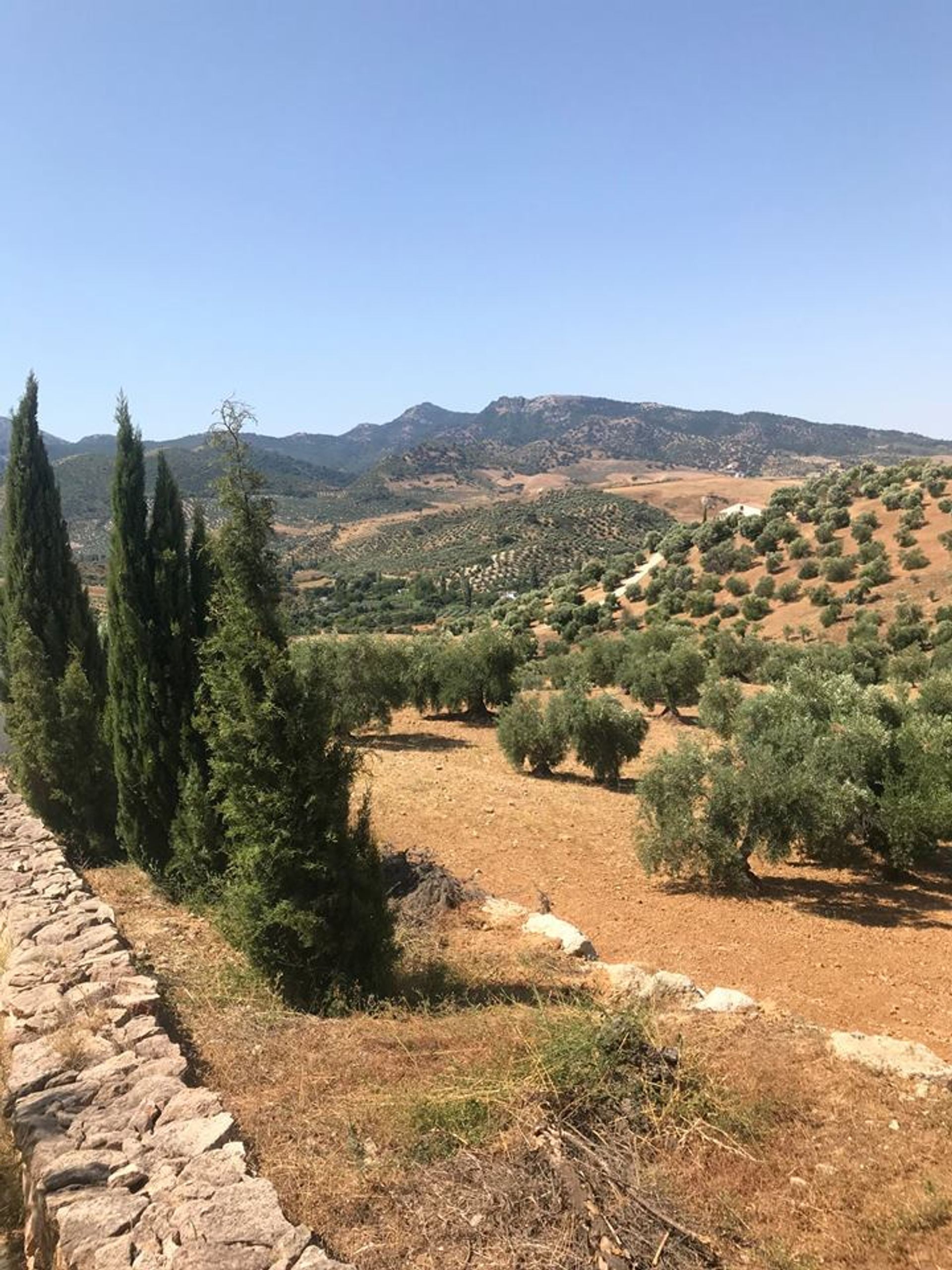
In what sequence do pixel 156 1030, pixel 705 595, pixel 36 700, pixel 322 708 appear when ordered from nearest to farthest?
pixel 156 1030 < pixel 322 708 < pixel 36 700 < pixel 705 595

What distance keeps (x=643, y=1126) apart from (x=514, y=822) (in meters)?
11.3

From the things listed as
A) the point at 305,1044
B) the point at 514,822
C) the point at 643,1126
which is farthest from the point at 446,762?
the point at 643,1126

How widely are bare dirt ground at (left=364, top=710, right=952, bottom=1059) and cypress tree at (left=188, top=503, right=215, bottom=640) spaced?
3.28 m

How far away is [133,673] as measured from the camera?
11.1 meters

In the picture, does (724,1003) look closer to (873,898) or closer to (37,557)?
(873,898)

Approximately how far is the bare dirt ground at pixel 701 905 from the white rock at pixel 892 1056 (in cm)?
166

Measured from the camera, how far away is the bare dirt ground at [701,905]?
975 centimetres

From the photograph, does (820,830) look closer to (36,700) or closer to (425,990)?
(425,990)

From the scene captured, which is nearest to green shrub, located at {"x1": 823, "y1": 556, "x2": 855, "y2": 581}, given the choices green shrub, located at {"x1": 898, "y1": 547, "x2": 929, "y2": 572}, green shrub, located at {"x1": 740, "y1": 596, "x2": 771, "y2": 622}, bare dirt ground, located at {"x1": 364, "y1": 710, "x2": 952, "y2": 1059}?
green shrub, located at {"x1": 898, "y1": 547, "x2": 929, "y2": 572}

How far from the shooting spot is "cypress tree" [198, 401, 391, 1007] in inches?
284

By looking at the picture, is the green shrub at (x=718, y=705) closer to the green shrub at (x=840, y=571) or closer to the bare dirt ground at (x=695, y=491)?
the green shrub at (x=840, y=571)

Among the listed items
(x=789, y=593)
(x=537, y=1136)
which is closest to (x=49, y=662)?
(x=537, y=1136)

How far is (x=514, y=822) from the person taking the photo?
1647 centimetres

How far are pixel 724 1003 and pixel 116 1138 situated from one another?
580cm
